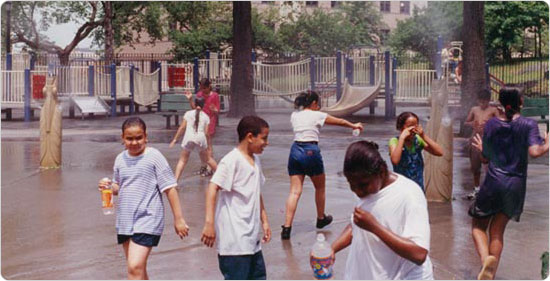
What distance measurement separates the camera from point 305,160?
8586 mm

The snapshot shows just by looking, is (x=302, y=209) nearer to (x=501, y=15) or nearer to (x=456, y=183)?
(x=456, y=183)

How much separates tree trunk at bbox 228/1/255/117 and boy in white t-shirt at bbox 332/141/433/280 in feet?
74.9

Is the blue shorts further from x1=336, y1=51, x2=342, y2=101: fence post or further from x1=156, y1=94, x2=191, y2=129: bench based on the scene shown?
x1=336, y1=51, x2=342, y2=101: fence post

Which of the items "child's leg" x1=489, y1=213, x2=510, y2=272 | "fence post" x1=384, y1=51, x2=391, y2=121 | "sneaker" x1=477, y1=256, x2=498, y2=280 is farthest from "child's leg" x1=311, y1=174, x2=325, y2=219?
"fence post" x1=384, y1=51, x2=391, y2=121

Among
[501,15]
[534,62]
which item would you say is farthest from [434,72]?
[501,15]

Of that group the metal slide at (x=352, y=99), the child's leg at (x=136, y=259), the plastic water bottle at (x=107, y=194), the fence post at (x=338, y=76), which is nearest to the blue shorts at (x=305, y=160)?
the plastic water bottle at (x=107, y=194)

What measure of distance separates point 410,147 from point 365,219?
4127 millimetres

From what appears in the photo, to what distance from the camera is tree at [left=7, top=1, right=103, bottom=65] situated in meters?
45.8

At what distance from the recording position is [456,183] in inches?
489

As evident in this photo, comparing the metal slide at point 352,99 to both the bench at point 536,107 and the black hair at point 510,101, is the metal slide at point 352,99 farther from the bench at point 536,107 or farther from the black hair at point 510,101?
the black hair at point 510,101

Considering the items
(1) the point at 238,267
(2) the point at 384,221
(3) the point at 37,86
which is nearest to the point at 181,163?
(1) the point at 238,267

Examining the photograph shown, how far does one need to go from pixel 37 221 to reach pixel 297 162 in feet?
9.81

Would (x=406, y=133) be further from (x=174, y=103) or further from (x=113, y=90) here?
(x=113, y=90)

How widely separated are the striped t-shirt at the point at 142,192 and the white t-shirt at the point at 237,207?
1.64 feet
